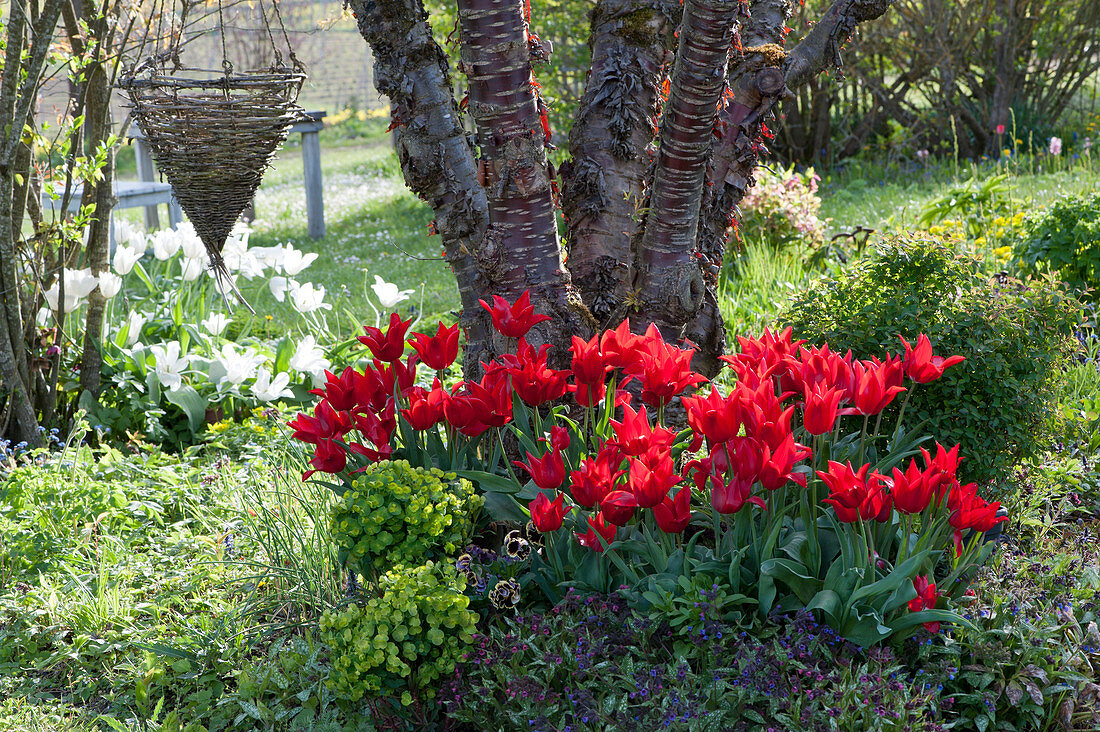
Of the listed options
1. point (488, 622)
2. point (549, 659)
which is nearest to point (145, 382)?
point (488, 622)

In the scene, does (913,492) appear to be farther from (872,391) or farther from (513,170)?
(513,170)

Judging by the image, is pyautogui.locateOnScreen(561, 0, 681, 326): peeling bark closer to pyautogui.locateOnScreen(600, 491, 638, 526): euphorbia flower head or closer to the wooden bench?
pyautogui.locateOnScreen(600, 491, 638, 526): euphorbia flower head

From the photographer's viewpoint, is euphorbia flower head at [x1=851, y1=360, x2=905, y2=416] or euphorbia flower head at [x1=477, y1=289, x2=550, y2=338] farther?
euphorbia flower head at [x1=477, y1=289, x2=550, y2=338]

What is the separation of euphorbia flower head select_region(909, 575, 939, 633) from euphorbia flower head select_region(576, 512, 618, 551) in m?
0.62

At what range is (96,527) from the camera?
9.71 ft

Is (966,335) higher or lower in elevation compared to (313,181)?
lower

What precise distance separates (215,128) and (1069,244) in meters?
3.87

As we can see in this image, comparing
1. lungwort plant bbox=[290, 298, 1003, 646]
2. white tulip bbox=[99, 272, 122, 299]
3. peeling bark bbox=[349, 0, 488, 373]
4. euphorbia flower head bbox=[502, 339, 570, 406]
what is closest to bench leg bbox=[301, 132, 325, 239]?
white tulip bbox=[99, 272, 122, 299]

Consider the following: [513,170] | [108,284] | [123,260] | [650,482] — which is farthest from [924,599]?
[123,260]

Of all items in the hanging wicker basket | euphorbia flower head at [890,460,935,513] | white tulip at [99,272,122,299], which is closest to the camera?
euphorbia flower head at [890,460,935,513]

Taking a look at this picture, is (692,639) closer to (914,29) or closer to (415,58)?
(415,58)

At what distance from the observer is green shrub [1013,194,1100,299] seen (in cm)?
399

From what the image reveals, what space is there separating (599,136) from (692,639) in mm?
1542

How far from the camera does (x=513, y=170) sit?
2342mm
